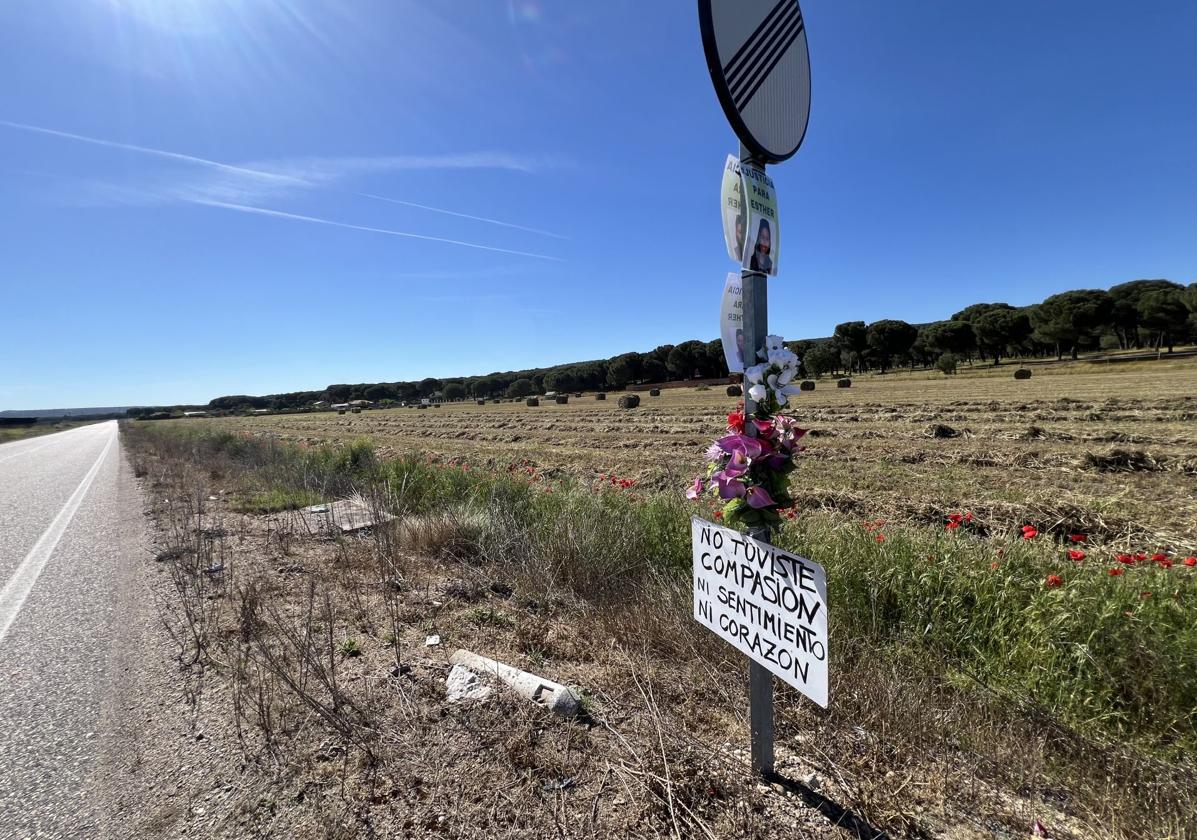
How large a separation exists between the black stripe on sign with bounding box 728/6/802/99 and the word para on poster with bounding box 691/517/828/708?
1.51 meters

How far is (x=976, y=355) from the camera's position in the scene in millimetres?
95688

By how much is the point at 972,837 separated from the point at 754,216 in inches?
82.9

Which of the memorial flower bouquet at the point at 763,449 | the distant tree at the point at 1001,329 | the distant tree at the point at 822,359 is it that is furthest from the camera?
the distant tree at the point at 822,359

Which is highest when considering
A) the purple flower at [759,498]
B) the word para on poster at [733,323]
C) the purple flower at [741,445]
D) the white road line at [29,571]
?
the word para on poster at [733,323]

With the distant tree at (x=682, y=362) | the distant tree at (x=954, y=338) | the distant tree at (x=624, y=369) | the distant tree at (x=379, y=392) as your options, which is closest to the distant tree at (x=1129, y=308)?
the distant tree at (x=954, y=338)

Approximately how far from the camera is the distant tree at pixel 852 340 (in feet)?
314

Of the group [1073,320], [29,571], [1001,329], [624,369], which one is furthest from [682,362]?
[29,571]

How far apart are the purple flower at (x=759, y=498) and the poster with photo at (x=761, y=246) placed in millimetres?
720

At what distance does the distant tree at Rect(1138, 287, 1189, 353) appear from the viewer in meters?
61.4

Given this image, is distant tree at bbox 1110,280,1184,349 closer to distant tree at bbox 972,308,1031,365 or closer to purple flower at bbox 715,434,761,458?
distant tree at bbox 972,308,1031,365

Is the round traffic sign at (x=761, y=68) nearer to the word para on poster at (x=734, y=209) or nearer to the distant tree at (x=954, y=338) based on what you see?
the word para on poster at (x=734, y=209)

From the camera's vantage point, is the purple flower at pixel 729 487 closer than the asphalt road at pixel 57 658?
Yes

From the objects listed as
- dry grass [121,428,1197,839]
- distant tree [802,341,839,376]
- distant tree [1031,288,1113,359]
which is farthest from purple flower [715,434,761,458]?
distant tree [802,341,839,376]

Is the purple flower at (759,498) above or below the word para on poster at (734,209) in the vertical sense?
below
